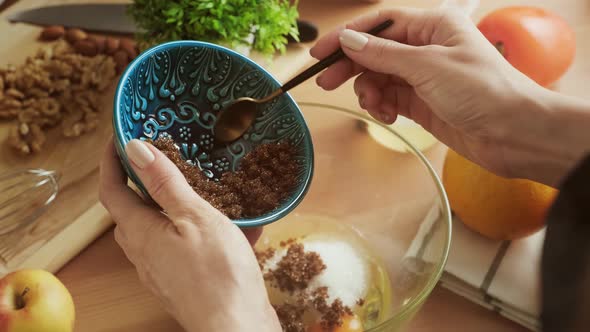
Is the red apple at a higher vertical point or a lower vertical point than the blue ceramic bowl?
lower

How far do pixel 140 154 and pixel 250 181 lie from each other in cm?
20

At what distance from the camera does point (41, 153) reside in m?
1.01

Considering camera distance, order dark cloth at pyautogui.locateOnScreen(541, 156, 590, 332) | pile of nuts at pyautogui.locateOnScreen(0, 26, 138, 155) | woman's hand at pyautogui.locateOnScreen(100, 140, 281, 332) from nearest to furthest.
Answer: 1. dark cloth at pyautogui.locateOnScreen(541, 156, 590, 332)
2. woman's hand at pyautogui.locateOnScreen(100, 140, 281, 332)
3. pile of nuts at pyautogui.locateOnScreen(0, 26, 138, 155)

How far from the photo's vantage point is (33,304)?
0.75m

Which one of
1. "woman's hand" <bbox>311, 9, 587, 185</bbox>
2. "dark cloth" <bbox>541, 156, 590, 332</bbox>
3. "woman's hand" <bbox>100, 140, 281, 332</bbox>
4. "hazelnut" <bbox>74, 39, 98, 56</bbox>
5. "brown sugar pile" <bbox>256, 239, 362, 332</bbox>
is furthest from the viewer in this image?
"hazelnut" <bbox>74, 39, 98, 56</bbox>

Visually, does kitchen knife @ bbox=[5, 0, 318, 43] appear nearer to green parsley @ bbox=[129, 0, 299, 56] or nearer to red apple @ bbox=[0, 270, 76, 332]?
green parsley @ bbox=[129, 0, 299, 56]

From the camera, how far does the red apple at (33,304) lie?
0.73 meters

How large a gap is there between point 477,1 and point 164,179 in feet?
3.08

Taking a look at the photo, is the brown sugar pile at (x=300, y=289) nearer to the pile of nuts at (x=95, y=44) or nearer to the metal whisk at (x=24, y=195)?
the metal whisk at (x=24, y=195)

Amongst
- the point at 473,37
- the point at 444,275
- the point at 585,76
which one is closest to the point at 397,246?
the point at 444,275

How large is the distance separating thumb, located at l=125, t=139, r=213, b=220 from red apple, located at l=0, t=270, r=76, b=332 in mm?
243

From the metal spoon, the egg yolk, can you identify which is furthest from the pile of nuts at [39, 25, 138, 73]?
the egg yolk

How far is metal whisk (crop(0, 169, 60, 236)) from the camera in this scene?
92 centimetres

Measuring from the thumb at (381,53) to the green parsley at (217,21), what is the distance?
0.95ft
